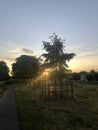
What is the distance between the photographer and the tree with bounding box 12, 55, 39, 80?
349 ft

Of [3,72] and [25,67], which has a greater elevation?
[25,67]

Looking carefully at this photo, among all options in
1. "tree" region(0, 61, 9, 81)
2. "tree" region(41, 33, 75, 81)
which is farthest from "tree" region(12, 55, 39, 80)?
"tree" region(41, 33, 75, 81)

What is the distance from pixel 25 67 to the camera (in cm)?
10819

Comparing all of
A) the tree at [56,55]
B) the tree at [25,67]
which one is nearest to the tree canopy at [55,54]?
the tree at [56,55]

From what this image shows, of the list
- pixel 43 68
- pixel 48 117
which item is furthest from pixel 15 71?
pixel 48 117

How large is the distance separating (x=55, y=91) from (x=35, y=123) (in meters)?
14.5

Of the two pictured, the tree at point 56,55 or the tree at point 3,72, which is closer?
the tree at point 56,55

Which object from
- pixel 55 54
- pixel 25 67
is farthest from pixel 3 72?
pixel 55 54

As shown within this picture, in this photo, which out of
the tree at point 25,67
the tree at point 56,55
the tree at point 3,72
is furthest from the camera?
the tree at point 3,72

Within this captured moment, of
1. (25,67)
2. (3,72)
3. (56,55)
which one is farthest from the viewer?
(3,72)

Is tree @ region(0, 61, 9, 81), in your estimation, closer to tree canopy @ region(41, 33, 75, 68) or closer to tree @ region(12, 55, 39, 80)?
tree @ region(12, 55, 39, 80)

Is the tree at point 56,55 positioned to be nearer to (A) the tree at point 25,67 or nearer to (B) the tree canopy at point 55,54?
(B) the tree canopy at point 55,54

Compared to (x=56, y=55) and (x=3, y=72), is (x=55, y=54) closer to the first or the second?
(x=56, y=55)

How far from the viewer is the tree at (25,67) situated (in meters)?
106
